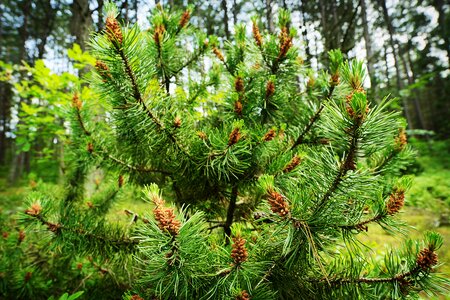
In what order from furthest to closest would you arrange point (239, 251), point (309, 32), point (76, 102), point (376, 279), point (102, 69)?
1. point (309, 32)
2. point (76, 102)
3. point (102, 69)
4. point (376, 279)
5. point (239, 251)

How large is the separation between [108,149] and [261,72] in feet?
3.76

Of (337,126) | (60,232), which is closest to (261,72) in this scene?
(337,126)

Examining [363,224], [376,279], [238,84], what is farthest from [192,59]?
[376,279]

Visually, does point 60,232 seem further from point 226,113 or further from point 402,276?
point 402,276

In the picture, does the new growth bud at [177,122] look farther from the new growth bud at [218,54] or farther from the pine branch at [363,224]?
the pine branch at [363,224]

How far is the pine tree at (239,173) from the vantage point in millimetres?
970

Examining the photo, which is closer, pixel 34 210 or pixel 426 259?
pixel 426 259

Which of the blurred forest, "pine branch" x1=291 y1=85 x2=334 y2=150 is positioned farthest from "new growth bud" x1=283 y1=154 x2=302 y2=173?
the blurred forest

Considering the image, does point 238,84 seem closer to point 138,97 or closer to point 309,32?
point 138,97

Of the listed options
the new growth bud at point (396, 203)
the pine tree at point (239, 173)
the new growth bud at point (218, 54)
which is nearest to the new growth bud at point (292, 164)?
the pine tree at point (239, 173)

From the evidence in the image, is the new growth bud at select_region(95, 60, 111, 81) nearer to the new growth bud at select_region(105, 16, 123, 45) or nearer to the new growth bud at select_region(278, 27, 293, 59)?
the new growth bud at select_region(105, 16, 123, 45)

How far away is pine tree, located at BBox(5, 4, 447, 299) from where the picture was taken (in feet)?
3.18

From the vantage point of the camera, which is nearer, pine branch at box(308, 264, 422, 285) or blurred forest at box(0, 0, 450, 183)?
pine branch at box(308, 264, 422, 285)

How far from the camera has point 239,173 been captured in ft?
4.95
